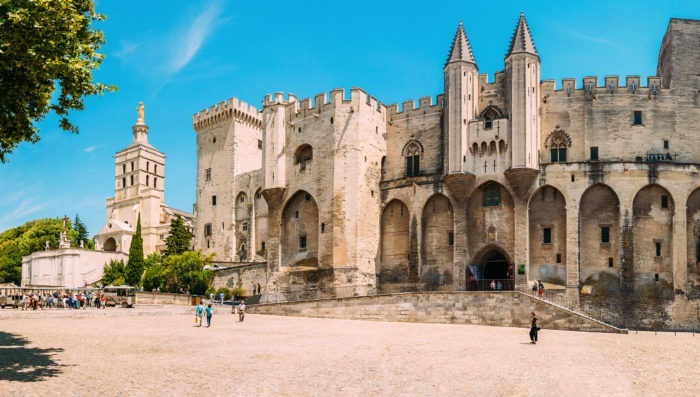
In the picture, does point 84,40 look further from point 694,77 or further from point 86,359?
point 694,77

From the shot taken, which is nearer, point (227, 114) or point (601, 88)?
point (601, 88)

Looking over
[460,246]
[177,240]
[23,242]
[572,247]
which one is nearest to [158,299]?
Answer: [177,240]

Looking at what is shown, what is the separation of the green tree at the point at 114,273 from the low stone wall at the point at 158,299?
52.9 ft

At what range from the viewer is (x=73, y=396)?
13.9m

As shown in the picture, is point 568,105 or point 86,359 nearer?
point 86,359

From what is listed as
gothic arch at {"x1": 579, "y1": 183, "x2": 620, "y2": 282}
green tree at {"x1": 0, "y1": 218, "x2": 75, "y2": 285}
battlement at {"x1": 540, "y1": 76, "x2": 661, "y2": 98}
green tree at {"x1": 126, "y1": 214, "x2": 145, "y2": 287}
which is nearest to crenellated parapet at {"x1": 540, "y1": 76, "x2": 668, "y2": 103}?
battlement at {"x1": 540, "y1": 76, "x2": 661, "y2": 98}

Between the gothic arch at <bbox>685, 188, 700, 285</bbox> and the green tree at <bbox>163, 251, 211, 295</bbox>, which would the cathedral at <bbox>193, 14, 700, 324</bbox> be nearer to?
the gothic arch at <bbox>685, 188, 700, 285</bbox>

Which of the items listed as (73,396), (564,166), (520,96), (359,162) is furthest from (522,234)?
(73,396)

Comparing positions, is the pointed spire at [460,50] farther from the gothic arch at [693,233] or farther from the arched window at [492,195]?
the gothic arch at [693,233]

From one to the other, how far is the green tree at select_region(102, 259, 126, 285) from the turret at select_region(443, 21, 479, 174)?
3263 centimetres

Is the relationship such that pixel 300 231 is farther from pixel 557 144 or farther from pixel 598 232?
pixel 598 232

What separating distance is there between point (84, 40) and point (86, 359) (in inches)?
328

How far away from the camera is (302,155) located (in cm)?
4575

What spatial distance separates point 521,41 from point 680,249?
14.4 m
